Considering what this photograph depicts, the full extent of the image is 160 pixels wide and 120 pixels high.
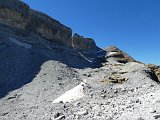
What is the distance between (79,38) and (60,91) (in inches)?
2233

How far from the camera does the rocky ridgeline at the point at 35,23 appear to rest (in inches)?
2120

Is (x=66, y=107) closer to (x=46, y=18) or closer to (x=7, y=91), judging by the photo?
(x=7, y=91)

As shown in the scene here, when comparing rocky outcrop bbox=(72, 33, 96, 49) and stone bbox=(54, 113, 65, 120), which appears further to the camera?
rocky outcrop bbox=(72, 33, 96, 49)

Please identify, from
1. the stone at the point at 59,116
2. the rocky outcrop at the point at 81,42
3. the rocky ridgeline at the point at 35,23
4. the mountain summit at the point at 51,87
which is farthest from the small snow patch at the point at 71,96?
the rocky outcrop at the point at 81,42

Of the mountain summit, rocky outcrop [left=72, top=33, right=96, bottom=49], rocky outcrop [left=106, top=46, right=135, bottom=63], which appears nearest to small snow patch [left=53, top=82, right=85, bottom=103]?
the mountain summit

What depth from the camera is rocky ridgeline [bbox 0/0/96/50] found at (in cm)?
5385

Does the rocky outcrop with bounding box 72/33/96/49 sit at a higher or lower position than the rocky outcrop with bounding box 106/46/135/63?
higher

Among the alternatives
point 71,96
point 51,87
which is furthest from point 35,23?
point 71,96

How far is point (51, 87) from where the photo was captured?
28.6m

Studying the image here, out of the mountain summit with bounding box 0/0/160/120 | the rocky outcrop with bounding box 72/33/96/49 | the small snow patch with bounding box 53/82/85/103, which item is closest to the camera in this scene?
the mountain summit with bounding box 0/0/160/120

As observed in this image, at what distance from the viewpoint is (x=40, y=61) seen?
3875 cm

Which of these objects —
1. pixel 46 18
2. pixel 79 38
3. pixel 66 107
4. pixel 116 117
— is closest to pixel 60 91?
pixel 66 107

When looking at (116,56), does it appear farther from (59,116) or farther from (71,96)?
(59,116)

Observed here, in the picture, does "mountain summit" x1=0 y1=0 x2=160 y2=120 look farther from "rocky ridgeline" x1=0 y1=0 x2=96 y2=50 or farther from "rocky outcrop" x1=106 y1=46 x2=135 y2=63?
"rocky outcrop" x1=106 y1=46 x2=135 y2=63
